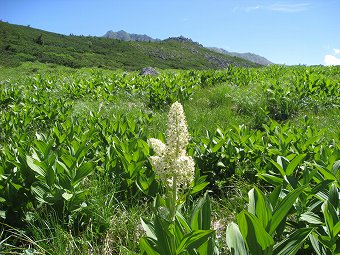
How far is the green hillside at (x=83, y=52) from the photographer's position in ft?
199

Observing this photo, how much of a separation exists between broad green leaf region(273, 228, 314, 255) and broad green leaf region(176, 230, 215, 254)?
1.42 ft

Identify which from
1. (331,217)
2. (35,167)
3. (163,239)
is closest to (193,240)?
(163,239)

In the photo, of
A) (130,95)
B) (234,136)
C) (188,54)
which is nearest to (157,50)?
(188,54)

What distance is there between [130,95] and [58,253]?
983cm

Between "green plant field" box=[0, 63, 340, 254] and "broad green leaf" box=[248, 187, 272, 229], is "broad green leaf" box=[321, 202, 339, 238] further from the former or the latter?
"broad green leaf" box=[248, 187, 272, 229]

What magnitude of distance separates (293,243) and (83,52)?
275 feet

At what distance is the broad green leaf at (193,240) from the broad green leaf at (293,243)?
1.42 feet

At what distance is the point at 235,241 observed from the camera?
198cm

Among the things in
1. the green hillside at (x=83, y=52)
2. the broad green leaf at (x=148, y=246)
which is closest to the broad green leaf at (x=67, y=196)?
the broad green leaf at (x=148, y=246)

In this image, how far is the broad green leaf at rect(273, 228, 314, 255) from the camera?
1.85 meters

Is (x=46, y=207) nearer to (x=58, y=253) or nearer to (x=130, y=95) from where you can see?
(x=58, y=253)

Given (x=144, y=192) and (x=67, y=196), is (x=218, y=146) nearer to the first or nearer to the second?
(x=144, y=192)

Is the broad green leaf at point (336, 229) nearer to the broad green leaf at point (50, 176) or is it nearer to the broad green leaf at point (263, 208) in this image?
the broad green leaf at point (263, 208)

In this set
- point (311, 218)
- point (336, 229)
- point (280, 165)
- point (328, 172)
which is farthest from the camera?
point (280, 165)
